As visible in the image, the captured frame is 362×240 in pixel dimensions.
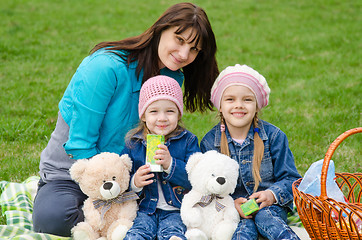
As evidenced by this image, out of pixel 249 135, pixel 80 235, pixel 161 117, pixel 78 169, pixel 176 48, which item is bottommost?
pixel 80 235

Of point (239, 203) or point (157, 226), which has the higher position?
point (239, 203)

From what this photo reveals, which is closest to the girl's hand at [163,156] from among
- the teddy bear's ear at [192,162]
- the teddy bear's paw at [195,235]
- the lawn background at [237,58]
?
the teddy bear's ear at [192,162]

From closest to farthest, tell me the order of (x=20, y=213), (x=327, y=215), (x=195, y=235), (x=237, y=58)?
(x=327, y=215) → (x=195, y=235) → (x=20, y=213) → (x=237, y=58)

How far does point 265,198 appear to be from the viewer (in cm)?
279

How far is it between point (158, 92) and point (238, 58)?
454cm

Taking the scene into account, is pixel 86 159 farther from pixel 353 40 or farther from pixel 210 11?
pixel 210 11

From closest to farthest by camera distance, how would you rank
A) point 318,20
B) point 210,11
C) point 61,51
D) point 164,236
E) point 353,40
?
point 164,236
point 61,51
point 353,40
point 318,20
point 210,11

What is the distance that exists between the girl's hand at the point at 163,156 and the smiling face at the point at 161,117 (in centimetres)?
Answer: 15

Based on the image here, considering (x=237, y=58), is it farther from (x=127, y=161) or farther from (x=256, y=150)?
(x=127, y=161)

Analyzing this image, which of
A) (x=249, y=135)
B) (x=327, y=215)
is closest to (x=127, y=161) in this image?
(x=249, y=135)

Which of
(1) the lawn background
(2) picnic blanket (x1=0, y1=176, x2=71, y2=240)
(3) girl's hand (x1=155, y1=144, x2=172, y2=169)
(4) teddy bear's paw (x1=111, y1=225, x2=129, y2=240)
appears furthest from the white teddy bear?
(1) the lawn background

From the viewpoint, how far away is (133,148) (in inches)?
115

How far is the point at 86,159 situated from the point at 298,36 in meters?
6.43

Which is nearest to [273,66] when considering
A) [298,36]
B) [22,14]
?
[298,36]
